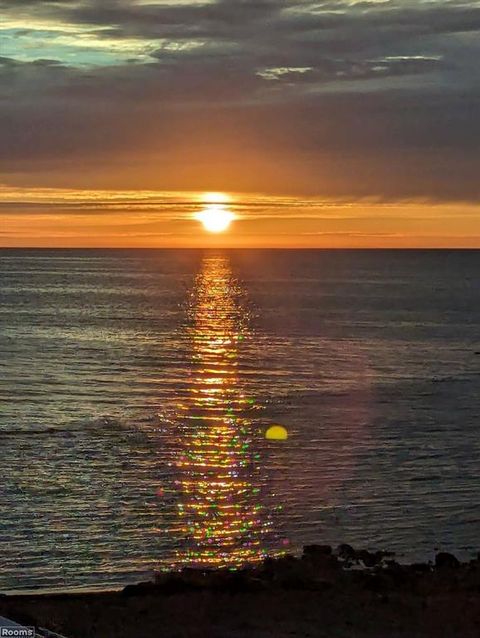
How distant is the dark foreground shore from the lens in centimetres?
1931

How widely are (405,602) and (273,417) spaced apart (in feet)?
87.4

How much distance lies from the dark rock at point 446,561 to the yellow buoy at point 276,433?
1674 cm

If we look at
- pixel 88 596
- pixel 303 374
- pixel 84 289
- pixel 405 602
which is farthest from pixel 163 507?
pixel 84 289

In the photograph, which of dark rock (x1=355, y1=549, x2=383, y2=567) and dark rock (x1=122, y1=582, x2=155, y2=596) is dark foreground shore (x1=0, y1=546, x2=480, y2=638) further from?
dark rock (x1=355, y1=549, x2=383, y2=567)

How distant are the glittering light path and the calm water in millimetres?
97

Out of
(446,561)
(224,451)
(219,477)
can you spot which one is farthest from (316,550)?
(224,451)

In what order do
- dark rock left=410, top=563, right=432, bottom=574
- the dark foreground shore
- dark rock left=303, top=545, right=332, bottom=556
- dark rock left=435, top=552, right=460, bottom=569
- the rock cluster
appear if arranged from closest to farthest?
the dark foreground shore < the rock cluster < dark rock left=410, top=563, right=432, bottom=574 < dark rock left=435, top=552, right=460, bottom=569 < dark rock left=303, top=545, right=332, bottom=556

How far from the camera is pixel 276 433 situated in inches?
1738

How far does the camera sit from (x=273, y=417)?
48125 mm

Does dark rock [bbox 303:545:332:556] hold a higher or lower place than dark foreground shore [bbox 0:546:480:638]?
higher

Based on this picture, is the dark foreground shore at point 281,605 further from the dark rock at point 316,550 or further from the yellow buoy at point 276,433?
the yellow buoy at point 276,433

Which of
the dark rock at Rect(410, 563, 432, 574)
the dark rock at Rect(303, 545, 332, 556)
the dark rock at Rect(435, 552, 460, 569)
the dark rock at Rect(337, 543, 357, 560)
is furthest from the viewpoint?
the dark rock at Rect(337, 543, 357, 560)

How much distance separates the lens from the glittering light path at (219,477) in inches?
1133

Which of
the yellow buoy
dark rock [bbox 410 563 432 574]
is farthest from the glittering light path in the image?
dark rock [bbox 410 563 432 574]
